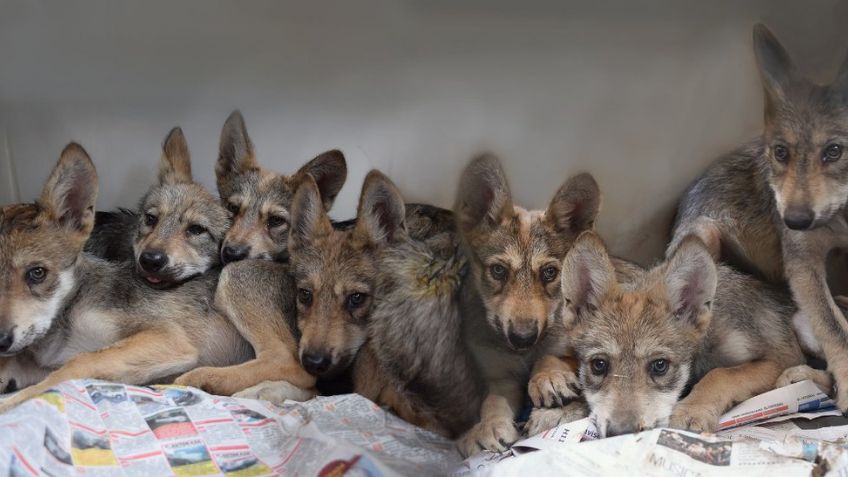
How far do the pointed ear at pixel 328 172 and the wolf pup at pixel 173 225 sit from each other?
0.30 metres

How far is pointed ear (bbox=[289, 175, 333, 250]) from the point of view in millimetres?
1816

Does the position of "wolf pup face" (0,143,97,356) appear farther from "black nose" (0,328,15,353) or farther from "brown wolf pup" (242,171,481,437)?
"brown wolf pup" (242,171,481,437)

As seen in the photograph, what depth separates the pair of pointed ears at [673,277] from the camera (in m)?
1.56

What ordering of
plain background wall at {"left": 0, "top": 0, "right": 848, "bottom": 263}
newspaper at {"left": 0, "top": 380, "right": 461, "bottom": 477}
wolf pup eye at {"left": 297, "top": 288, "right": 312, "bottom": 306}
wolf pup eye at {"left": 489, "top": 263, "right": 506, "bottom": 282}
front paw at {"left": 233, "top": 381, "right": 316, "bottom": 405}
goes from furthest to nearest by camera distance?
wolf pup eye at {"left": 297, "top": 288, "right": 312, "bottom": 306}, front paw at {"left": 233, "top": 381, "right": 316, "bottom": 405}, wolf pup eye at {"left": 489, "top": 263, "right": 506, "bottom": 282}, plain background wall at {"left": 0, "top": 0, "right": 848, "bottom": 263}, newspaper at {"left": 0, "top": 380, "right": 461, "bottom": 477}

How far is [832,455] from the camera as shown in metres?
1.35

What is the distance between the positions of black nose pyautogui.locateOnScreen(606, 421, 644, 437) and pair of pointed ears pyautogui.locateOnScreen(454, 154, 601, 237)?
0.40 meters

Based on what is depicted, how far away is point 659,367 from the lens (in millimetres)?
1518

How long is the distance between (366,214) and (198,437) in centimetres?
58

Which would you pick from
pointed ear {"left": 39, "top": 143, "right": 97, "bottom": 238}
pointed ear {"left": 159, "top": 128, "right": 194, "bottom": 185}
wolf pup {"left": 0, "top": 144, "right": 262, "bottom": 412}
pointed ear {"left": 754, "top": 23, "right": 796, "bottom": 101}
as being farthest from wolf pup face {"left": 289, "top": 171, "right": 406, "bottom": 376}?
pointed ear {"left": 754, "top": 23, "right": 796, "bottom": 101}

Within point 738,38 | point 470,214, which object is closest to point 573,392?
point 470,214

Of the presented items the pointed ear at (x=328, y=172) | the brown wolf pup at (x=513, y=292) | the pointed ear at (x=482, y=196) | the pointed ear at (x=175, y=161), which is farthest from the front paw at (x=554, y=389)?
the pointed ear at (x=175, y=161)

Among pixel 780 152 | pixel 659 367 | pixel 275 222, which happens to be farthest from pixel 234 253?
pixel 780 152

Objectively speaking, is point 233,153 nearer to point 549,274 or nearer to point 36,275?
point 36,275

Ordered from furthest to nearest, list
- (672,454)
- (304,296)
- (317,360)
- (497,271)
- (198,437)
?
1. (304,296)
2. (317,360)
3. (497,271)
4. (198,437)
5. (672,454)
